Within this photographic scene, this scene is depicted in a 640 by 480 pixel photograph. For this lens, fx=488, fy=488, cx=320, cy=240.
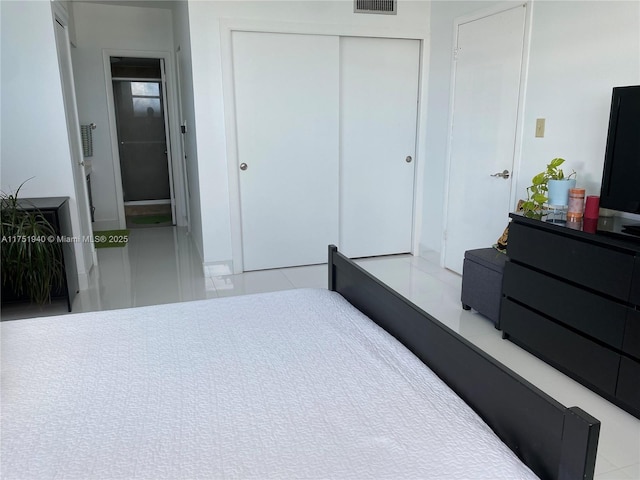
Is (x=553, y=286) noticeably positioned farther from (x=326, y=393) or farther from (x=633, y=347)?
(x=326, y=393)

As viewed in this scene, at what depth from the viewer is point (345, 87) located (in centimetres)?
429

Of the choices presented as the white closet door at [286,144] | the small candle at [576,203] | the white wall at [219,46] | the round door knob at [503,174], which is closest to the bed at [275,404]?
the small candle at [576,203]

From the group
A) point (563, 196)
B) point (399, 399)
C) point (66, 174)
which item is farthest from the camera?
Result: point (66, 174)

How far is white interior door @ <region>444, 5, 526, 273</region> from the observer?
11.2ft

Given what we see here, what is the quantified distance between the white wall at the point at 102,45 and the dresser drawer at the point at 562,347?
16.1 feet

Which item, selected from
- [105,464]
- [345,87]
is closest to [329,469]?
[105,464]

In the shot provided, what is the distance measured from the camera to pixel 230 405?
1255mm

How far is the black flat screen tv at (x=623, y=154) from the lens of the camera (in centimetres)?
230

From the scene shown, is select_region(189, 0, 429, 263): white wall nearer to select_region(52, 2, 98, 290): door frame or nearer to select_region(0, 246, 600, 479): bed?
select_region(52, 2, 98, 290): door frame

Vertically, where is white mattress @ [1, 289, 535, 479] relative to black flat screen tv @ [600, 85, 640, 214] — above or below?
below

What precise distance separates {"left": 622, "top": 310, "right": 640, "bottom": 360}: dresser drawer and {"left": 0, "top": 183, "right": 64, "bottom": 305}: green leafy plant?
3.30 metres

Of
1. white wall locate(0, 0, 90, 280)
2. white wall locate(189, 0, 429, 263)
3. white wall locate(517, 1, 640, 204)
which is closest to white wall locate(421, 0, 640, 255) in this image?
white wall locate(517, 1, 640, 204)

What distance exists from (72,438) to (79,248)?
3.11 m

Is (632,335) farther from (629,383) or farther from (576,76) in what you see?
(576,76)
